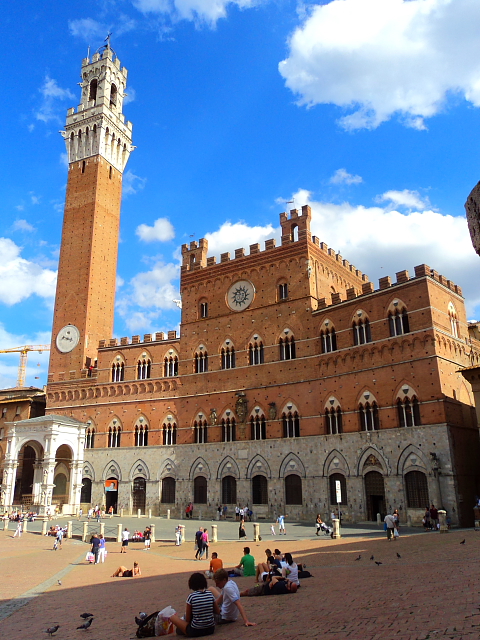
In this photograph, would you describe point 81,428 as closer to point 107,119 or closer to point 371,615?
point 107,119

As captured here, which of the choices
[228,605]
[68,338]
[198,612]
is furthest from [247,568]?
[68,338]

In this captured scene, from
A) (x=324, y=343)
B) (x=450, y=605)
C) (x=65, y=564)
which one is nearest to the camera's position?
(x=450, y=605)

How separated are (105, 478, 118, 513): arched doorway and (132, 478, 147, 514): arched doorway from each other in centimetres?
178

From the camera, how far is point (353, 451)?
31531 millimetres

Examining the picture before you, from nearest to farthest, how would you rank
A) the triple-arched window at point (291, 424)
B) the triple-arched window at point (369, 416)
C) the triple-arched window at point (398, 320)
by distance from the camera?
1. the triple-arched window at point (398, 320)
2. the triple-arched window at point (369, 416)
3. the triple-arched window at point (291, 424)

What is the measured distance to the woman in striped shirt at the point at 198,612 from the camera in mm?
8266

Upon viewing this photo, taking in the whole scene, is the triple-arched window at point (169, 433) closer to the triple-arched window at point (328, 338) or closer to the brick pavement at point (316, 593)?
the triple-arched window at point (328, 338)

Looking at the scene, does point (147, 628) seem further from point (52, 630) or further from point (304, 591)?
point (304, 591)

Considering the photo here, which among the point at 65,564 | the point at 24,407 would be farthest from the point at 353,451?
the point at 24,407

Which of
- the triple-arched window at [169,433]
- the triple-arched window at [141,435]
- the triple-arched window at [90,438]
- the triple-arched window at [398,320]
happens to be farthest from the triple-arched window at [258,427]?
the triple-arched window at [90,438]

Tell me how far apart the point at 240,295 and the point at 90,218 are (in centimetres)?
1913

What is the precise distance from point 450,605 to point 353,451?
24099 millimetres

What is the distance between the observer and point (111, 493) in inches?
1656

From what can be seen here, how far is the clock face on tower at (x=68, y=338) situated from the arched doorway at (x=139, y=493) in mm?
13622
